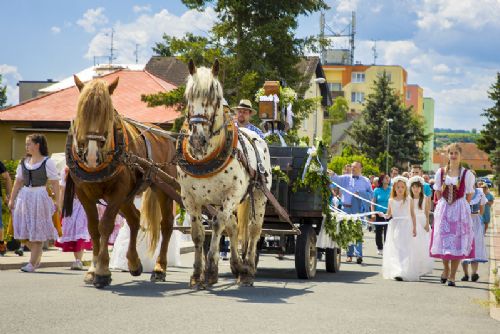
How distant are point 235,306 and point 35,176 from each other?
5.26 meters

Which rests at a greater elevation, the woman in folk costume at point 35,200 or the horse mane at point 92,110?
the horse mane at point 92,110

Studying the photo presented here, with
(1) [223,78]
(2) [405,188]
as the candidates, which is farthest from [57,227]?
(1) [223,78]

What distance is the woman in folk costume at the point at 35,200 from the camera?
1406 centimetres

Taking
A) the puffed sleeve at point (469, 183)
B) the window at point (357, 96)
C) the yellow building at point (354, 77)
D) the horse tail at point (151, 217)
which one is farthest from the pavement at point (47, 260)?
the window at point (357, 96)

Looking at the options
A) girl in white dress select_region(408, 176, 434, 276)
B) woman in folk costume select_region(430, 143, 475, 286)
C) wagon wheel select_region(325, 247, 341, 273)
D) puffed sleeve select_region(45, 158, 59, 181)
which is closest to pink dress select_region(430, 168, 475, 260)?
woman in folk costume select_region(430, 143, 475, 286)

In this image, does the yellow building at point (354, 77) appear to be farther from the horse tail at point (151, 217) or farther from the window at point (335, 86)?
the horse tail at point (151, 217)

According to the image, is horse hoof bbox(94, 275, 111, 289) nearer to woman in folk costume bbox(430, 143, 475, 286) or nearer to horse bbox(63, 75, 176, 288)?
horse bbox(63, 75, 176, 288)

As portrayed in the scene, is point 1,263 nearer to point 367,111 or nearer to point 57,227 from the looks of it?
point 57,227

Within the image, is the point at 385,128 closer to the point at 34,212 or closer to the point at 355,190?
the point at 355,190

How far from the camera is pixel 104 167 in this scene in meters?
11.7

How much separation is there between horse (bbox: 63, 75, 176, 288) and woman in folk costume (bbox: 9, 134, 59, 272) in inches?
48.8

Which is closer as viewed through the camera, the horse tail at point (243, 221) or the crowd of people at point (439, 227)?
the horse tail at point (243, 221)

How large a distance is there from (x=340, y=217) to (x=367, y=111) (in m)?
66.7

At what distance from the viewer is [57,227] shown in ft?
49.7
